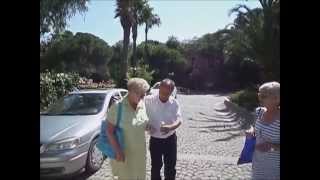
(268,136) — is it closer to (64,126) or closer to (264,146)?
(264,146)

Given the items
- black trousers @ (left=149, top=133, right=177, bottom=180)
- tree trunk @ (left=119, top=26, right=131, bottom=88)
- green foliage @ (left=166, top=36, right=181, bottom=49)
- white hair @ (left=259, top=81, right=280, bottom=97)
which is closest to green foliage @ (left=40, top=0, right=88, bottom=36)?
black trousers @ (left=149, top=133, right=177, bottom=180)

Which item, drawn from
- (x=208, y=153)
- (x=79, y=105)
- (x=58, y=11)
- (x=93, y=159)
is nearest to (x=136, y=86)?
(x=93, y=159)

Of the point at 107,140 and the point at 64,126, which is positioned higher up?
the point at 107,140

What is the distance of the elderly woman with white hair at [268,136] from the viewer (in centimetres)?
379

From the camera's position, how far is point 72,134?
667 cm

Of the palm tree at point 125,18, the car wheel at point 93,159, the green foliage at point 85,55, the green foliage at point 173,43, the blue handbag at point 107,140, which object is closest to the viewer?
the blue handbag at point 107,140

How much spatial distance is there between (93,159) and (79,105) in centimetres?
129

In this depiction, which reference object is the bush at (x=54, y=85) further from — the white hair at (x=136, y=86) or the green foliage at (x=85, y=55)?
the green foliage at (x=85, y=55)

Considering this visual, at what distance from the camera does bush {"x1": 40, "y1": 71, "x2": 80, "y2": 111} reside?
15320 mm

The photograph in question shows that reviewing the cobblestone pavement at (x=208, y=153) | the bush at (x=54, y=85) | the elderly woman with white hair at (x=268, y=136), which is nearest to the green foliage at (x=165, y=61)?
the bush at (x=54, y=85)

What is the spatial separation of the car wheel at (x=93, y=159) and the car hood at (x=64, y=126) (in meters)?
0.30

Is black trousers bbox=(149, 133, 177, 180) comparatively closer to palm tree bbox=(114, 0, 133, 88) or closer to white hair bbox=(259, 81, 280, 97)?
white hair bbox=(259, 81, 280, 97)

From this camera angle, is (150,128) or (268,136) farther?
(150,128)
